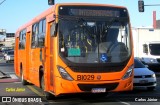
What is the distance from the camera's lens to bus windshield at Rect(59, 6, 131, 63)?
11469 mm

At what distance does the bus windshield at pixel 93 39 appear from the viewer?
1147 cm

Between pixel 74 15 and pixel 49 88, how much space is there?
8.19 ft

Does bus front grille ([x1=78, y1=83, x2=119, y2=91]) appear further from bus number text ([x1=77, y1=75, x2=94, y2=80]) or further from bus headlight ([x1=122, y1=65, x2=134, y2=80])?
bus headlight ([x1=122, y1=65, x2=134, y2=80])

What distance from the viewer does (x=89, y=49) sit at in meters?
11.5

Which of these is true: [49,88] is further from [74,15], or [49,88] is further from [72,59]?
[74,15]

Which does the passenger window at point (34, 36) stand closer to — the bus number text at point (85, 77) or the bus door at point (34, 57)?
the bus door at point (34, 57)

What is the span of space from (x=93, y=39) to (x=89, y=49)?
35 centimetres

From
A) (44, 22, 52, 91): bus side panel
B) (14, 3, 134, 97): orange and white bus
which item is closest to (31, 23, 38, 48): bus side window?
(44, 22, 52, 91): bus side panel

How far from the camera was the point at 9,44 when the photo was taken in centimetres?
15975

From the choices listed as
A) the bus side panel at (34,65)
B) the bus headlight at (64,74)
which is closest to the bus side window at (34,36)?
the bus side panel at (34,65)

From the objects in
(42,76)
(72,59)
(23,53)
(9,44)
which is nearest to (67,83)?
(72,59)

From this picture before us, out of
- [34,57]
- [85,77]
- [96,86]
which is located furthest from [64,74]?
[34,57]

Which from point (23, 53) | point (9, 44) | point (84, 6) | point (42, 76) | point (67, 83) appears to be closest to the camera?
point (67, 83)

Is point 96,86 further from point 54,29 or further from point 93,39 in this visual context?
point 54,29
